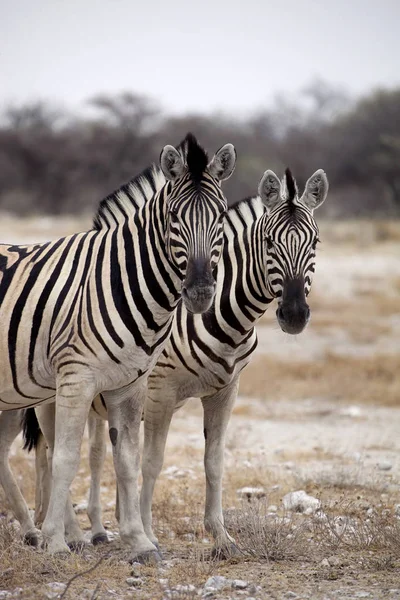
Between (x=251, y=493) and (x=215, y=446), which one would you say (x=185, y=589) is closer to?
(x=215, y=446)

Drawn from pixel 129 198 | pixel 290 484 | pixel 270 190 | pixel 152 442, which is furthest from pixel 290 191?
pixel 290 484

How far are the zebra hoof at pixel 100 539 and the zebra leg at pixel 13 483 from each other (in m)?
0.42

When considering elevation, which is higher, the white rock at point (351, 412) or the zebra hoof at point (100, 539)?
the white rock at point (351, 412)

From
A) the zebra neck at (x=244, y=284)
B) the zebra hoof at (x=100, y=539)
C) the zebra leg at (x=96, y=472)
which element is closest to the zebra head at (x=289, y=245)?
the zebra neck at (x=244, y=284)

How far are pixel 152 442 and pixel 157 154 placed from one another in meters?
31.8

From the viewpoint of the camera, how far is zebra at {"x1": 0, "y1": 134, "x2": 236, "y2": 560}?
16.3ft

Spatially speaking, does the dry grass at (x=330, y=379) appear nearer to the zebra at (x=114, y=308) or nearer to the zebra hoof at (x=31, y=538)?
the zebra hoof at (x=31, y=538)

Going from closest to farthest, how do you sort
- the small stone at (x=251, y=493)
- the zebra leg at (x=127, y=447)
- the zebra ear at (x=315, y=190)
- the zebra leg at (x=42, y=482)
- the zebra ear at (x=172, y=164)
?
the zebra ear at (x=172, y=164) → the zebra leg at (x=127, y=447) → the zebra ear at (x=315, y=190) → the zebra leg at (x=42, y=482) → the small stone at (x=251, y=493)

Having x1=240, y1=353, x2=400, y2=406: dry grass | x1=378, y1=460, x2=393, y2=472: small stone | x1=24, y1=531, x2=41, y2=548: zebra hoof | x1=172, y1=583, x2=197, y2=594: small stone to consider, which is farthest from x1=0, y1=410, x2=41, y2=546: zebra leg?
x1=240, y1=353, x2=400, y2=406: dry grass

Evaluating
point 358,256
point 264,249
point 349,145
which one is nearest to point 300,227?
point 264,249

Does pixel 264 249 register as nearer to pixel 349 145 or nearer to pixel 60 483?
pixel 60 483

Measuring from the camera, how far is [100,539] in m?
6.12

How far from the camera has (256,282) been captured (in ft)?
18.5

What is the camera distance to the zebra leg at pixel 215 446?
5.76m
